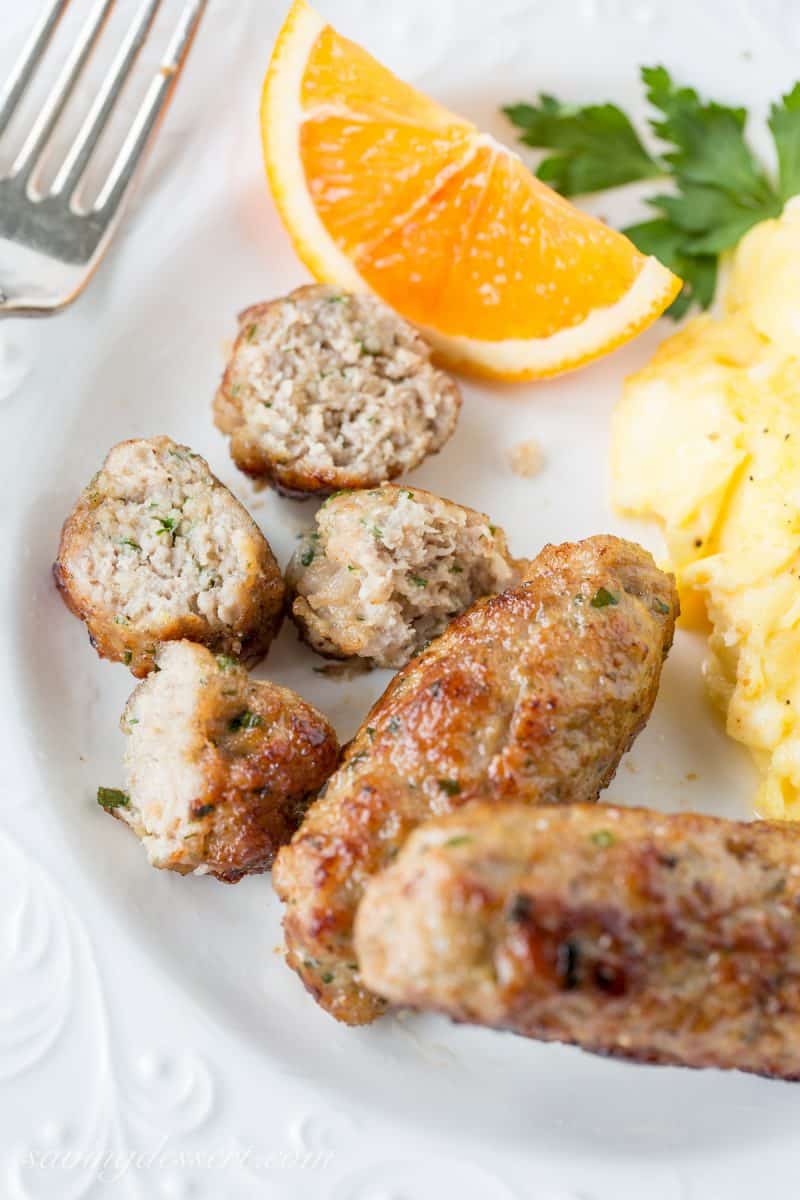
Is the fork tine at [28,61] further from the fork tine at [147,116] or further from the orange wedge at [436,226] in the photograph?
the orange wedge at [436,226]

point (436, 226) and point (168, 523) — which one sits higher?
point (436, 226)

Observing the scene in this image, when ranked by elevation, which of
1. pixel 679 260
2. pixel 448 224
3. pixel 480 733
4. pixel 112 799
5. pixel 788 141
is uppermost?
pixel 788 141

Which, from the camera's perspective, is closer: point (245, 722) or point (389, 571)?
point (245, 722)

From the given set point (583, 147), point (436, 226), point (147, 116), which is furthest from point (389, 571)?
point (583, 147)

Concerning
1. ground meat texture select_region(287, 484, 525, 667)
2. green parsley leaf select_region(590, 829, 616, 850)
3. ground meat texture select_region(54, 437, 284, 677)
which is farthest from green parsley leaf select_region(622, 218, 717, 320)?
green parsley leaf select_region(590, 829, 616, 850)

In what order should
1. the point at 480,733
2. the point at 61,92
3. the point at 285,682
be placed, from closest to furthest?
the point at 480,733 → the point at 285,682 → the point at 61,92

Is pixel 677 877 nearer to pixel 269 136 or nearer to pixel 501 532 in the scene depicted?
pixel 501 532

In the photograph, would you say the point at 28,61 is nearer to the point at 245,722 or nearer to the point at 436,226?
the point at 436,226
